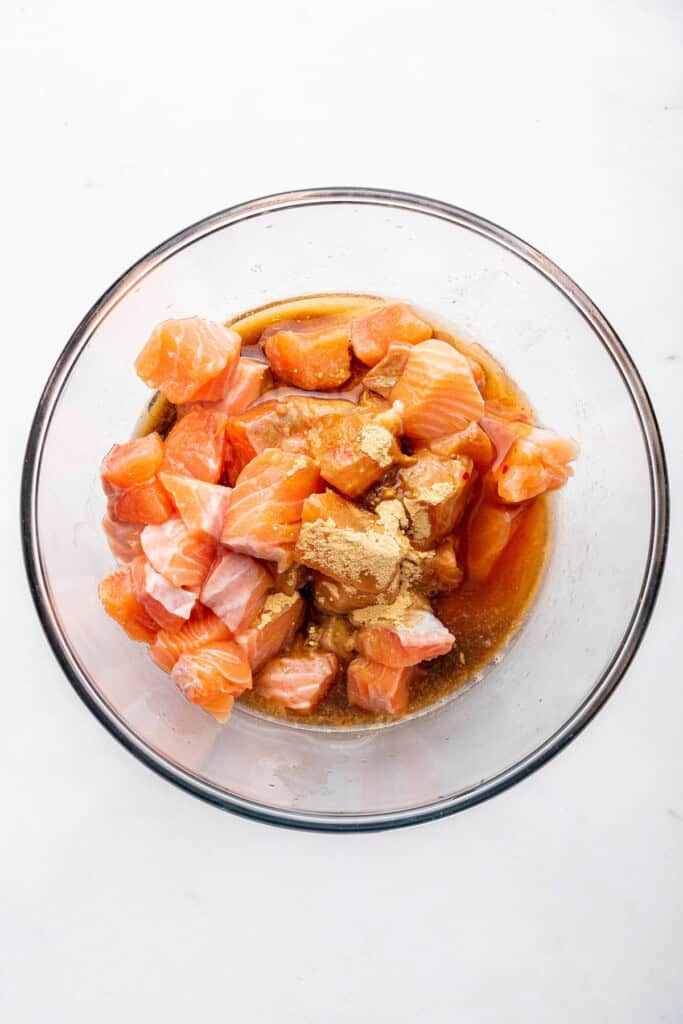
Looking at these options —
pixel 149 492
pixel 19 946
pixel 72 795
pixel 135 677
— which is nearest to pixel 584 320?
pixel 149 492

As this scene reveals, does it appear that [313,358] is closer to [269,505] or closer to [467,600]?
[269,505]

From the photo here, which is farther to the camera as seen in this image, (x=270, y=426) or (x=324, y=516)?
(x=270, y=426)

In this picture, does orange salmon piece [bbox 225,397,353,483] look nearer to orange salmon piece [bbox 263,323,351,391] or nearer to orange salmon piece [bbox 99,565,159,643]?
orange salmon piece [bbox 263,323,351,391]

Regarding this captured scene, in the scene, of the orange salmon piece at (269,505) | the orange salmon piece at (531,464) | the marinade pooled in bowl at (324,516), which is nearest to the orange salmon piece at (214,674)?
the marinade pooled in bowl at (324,516)

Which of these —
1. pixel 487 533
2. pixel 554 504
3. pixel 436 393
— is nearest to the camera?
pixel 436 393

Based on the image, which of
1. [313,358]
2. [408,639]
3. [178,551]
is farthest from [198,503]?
[408,639]

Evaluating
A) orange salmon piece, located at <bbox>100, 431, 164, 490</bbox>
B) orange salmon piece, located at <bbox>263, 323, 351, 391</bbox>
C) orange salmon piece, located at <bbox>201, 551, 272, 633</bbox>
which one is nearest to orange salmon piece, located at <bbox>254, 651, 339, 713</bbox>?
orange salmon piece, located at <bbox>201, 551, 272, 633</bbox>

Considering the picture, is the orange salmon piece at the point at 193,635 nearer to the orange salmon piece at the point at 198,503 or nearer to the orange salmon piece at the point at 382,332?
the orange salmon piece at the point at 198,503
